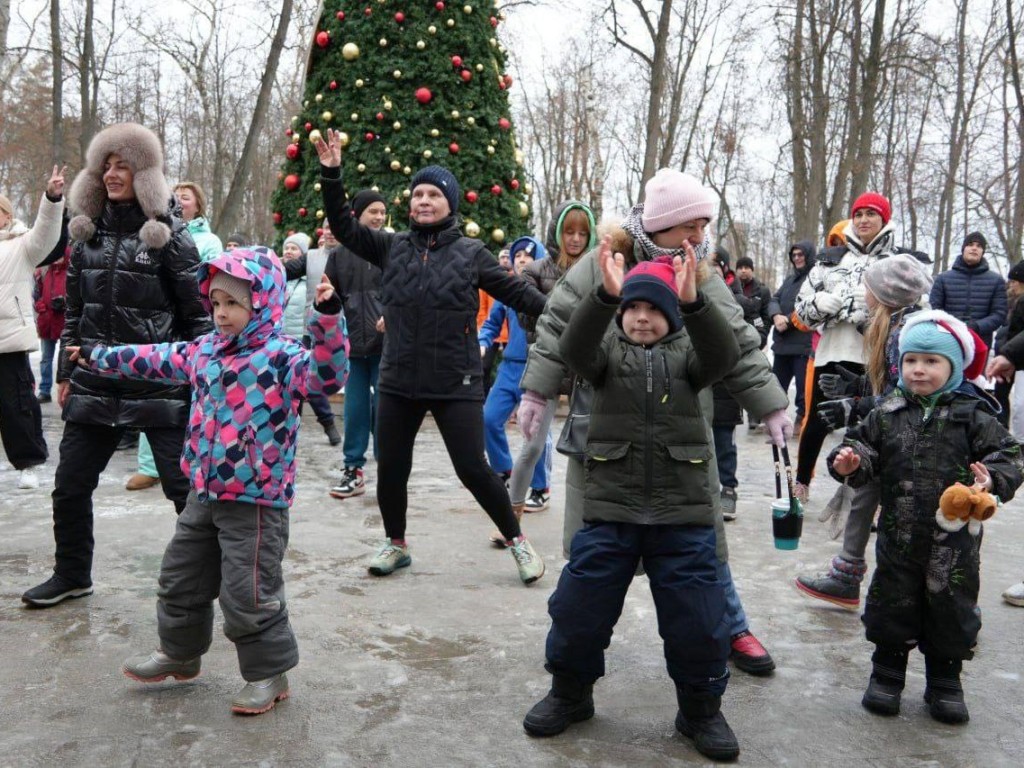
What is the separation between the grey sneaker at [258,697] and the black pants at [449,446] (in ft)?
5.37

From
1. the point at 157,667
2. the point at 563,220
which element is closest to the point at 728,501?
the point at 563,220

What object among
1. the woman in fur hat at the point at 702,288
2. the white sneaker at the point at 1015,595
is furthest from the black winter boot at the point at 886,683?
the white sneaker at the point at 1015,595

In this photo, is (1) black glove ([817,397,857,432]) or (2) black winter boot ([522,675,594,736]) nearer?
(2) black winter boot ([522,675,594,736])

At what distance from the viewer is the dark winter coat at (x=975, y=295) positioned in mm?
10414

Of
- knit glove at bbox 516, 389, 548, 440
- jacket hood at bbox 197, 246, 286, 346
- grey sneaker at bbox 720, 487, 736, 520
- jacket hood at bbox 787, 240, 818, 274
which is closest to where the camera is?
jacket hood at bbox 197, 246, 286, 346

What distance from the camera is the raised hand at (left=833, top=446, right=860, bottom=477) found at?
138 inches

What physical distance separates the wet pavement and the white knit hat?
172 cm

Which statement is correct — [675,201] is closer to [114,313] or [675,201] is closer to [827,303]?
[114,313]

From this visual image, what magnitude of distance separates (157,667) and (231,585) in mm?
458

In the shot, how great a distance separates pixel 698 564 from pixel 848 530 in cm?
182

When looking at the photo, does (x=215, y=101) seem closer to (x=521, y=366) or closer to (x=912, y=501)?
(x=521, y=366)

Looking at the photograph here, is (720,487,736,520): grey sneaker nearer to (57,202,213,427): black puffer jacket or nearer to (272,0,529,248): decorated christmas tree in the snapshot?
(57,202,213,427): black puffer jacket

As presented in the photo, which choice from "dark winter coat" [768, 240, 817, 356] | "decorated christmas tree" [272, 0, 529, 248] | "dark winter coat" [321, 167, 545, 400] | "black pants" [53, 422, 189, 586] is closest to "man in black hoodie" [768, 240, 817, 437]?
"dark winter coat" [768, 240, 817, 356]

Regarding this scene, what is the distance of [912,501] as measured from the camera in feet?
11.4
